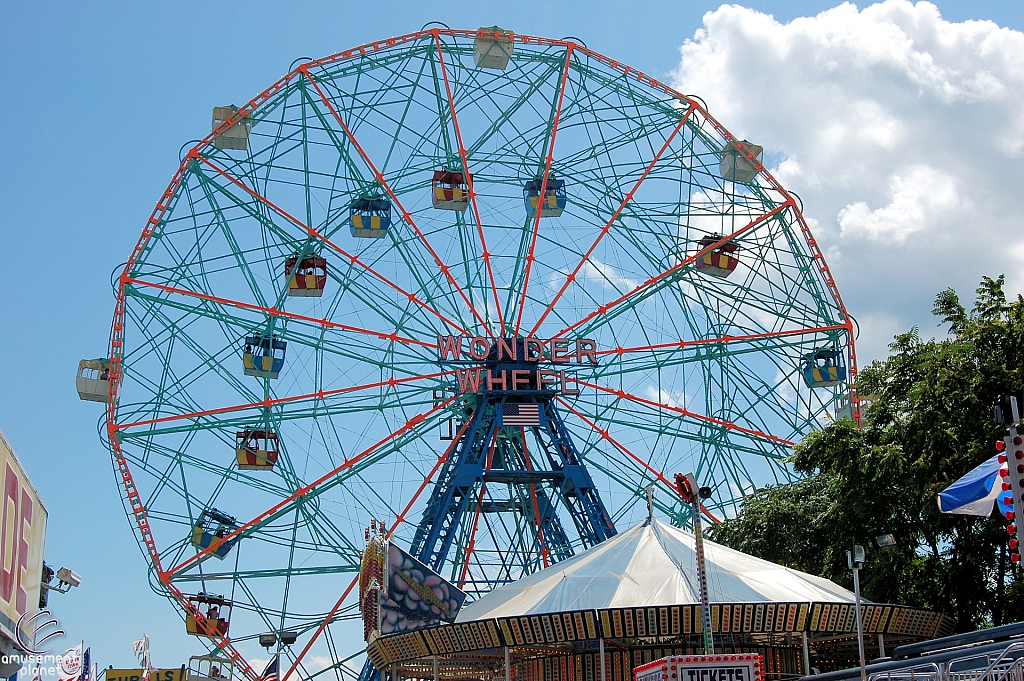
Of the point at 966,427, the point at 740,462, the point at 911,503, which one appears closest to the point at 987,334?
the point at 966,427

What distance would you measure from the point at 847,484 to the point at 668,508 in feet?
32.1

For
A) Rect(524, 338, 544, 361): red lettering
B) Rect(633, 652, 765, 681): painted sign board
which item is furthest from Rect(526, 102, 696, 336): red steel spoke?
Rect(633, 652, 765, 681): painted sign board

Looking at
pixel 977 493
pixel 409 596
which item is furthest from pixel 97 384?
pixel 977 493

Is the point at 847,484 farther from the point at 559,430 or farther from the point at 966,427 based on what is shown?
the point at 559,430

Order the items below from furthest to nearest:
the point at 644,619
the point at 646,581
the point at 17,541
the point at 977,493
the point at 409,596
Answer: the point at 409,596 < the point at 646,581 < the point at 644,619 < the point at 977,493 < the point at 17,541

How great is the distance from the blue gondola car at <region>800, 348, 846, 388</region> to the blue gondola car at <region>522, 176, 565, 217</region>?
924cm

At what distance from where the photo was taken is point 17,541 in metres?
18.5

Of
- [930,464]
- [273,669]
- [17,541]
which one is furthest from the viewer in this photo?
[273,669]

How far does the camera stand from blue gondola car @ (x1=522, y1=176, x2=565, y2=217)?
40656 millimetres

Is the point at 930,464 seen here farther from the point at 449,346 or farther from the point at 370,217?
the point at 370,217

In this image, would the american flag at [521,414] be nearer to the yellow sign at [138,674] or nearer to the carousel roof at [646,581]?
the carousel roof at [646,581]

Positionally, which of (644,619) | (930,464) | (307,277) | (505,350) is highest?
(307,277)

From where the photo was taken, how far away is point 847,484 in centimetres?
3072

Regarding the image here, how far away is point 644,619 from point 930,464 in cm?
826
